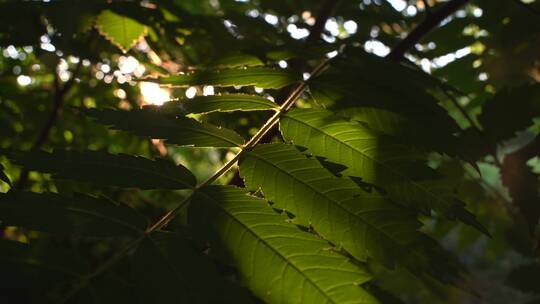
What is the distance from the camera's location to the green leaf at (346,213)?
2.20 feet

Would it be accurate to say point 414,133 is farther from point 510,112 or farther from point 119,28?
point 119,28

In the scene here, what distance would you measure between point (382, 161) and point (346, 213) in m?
0.11

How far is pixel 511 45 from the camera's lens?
1.50m

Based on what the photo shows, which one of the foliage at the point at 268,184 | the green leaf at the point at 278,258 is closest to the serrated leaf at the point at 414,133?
the foliage at the point at 268,184

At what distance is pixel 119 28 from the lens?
1408 mm

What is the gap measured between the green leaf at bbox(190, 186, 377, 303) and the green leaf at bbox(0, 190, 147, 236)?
0.10 metres

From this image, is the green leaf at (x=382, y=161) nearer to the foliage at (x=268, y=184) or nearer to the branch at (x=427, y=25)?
the foliage at (x=268, y=184)

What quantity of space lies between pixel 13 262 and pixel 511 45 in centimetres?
141

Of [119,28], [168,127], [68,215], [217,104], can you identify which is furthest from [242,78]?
[119,28]

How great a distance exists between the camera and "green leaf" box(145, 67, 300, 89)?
980mm

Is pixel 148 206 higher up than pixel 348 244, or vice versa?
pixel 148 206

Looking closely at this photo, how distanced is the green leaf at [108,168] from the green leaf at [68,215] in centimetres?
3

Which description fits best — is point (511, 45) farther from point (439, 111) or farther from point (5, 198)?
point (5, 198)

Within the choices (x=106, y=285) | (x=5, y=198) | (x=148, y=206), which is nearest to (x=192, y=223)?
(x=106, y=285)
